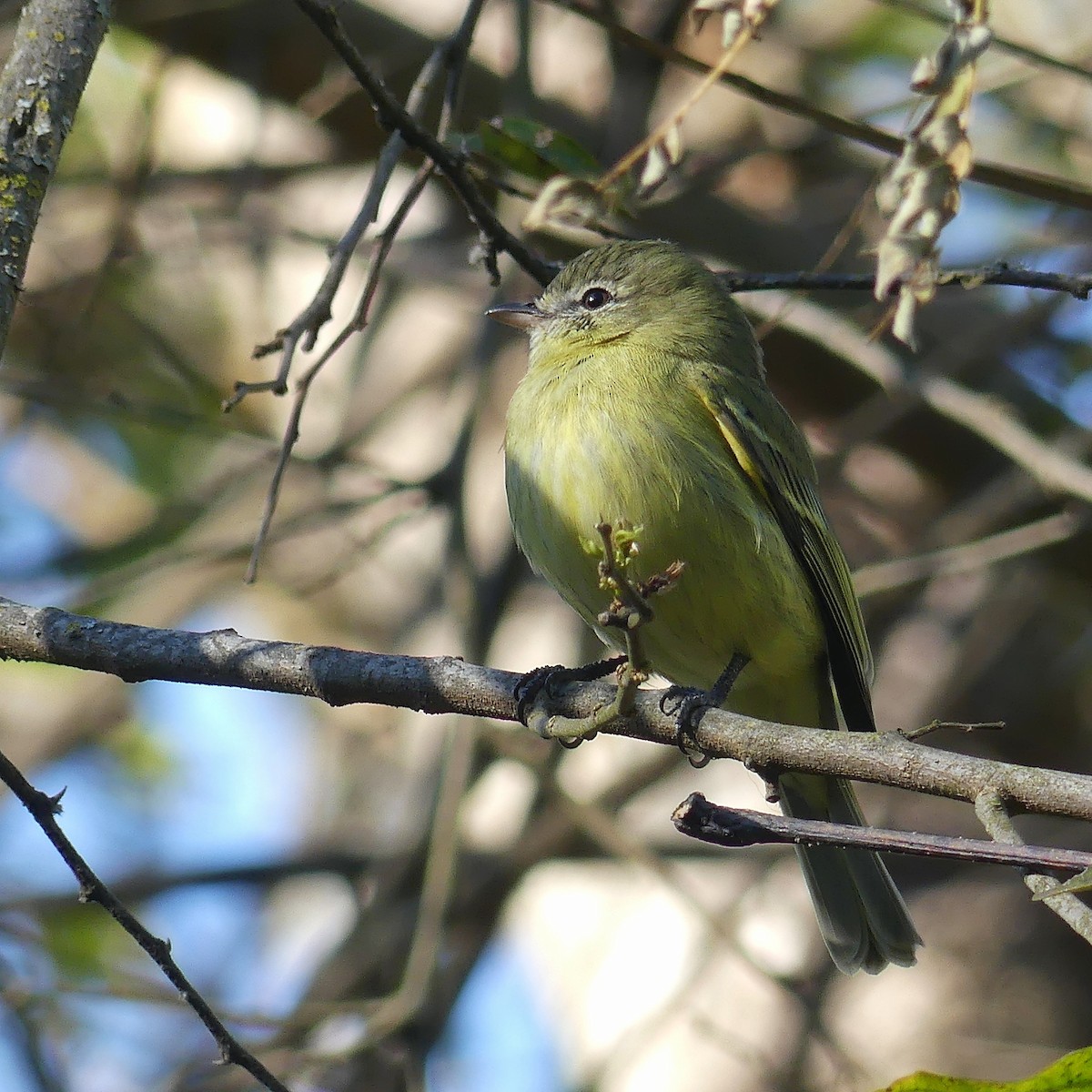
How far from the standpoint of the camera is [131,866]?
7391 millimetres

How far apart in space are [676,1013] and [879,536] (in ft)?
8.60

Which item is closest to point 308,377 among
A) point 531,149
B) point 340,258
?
point 340,258

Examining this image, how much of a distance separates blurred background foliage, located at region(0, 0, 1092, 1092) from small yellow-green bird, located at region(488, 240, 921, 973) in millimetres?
762

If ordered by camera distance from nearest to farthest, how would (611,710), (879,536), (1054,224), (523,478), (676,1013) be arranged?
(611,710) → (523,478) → (676,1013) → (1054,224) → (879,536)

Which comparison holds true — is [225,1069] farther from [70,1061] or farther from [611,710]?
[611,710]

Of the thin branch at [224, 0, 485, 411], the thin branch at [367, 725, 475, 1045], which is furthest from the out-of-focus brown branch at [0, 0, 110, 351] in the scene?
the thin branch at [367, 725, 475, 1045]

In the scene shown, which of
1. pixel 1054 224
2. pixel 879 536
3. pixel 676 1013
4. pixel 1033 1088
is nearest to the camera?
pixel 1033 1088

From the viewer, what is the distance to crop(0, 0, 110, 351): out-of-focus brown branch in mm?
2936

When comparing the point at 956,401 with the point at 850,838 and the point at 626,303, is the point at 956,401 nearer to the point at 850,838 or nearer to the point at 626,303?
the point at 626,303

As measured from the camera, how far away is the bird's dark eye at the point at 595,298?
5.18m

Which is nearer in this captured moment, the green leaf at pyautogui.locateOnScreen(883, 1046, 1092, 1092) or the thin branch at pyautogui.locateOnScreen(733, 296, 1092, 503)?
the green leaf at pyautogui.locateOnScreen(883, 1046, 1092, 1092)

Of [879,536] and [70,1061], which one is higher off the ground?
[879,536]

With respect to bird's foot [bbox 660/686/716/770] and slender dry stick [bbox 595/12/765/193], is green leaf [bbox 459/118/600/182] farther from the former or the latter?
bird's foot [bbox 660/686/716/770]

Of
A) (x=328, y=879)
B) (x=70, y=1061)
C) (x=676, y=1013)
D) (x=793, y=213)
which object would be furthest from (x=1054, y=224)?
(x=70, y=1061)
